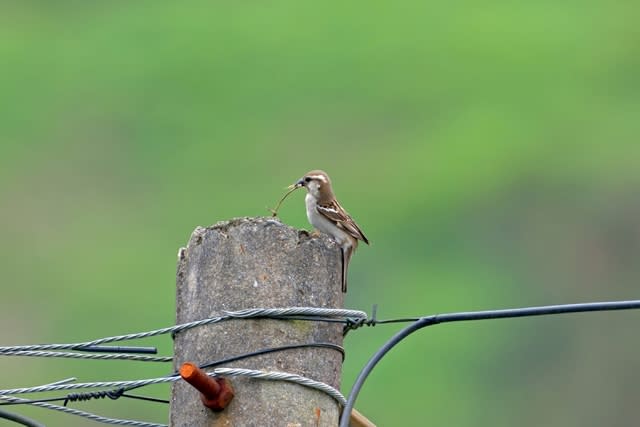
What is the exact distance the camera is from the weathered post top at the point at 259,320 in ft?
27.0

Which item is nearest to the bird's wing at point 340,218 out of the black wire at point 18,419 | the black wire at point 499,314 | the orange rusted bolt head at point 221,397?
the black wire at point 499,314

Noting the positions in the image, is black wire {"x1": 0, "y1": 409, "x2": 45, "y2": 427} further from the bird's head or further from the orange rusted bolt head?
the bird's head

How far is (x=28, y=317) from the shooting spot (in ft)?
120

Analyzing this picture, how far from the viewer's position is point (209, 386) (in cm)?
809

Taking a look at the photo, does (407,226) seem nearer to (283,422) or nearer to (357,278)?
(357,278)

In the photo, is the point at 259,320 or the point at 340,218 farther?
the point at 340,218

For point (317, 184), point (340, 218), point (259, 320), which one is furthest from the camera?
point (317, 184)

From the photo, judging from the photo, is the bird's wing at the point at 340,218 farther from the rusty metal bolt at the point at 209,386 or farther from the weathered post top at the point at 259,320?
the rusty metal bolt at the point at 209,386

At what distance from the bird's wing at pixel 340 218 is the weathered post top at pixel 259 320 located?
2.71 metres

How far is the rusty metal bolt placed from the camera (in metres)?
7.95

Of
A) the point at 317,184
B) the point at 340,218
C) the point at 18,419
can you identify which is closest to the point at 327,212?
the point at 340,218

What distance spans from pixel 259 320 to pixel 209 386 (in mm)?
435

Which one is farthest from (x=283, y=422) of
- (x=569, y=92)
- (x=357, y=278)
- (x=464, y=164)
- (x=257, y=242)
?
(x=569, y=92)

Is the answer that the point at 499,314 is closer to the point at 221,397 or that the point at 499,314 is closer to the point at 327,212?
the point at 221,397
